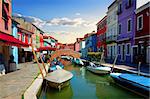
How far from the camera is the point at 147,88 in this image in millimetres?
12469

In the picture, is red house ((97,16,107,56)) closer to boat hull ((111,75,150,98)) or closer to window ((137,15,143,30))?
window ((137,15,143,30))

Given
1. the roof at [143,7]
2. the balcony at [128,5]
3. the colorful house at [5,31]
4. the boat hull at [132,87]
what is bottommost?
Answer: the boat hull at [132,87]

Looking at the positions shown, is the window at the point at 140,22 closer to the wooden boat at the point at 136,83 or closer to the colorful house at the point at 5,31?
the wooden boat at the point at 136,83

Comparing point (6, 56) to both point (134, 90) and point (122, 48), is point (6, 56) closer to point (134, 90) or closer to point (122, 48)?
point (134, 90)

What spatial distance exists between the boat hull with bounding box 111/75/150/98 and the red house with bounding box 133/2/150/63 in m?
9.75

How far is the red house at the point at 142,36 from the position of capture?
84.8ft

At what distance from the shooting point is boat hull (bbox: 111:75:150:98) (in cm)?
1279

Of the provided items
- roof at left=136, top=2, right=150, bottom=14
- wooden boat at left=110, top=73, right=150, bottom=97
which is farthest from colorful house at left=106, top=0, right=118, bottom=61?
wooden boat at left=110, top=73, right=150, bottom=97

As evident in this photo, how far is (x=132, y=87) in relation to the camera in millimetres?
14477

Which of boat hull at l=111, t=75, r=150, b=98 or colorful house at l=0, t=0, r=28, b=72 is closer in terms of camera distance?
boat hull at l=111, t=75, r=150, b=98

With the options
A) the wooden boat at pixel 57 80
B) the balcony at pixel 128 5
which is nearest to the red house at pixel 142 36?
the balcony at pixel 128 5

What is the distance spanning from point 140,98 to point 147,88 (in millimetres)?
1024

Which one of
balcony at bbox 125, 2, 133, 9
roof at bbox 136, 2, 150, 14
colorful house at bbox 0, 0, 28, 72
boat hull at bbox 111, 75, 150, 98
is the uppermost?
balcony at bbox 125, 2, 133, 9

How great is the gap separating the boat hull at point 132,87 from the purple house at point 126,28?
1493cm
